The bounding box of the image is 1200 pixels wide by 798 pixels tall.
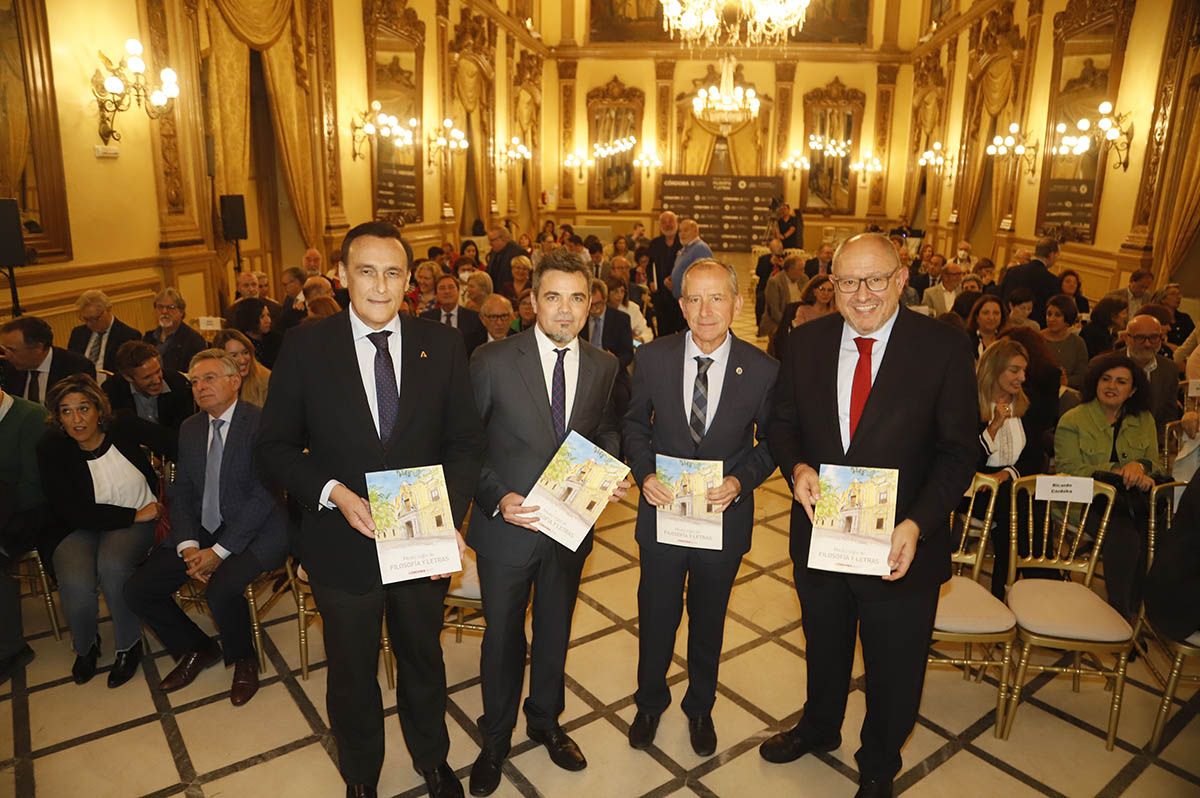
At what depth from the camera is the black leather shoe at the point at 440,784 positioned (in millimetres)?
2721

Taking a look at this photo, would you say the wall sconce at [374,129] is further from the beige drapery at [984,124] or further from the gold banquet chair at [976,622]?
the beige drapery at [984,124]

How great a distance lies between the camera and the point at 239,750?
306cm

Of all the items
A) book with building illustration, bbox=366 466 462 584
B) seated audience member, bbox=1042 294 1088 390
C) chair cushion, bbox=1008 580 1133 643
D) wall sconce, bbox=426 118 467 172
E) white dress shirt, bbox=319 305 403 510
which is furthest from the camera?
wall sconce, bbox=426 118 467 172

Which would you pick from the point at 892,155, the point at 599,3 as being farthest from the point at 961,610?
the point at 599,3

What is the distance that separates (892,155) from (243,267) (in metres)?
19.0

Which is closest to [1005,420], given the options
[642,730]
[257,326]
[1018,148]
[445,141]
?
[642,730]

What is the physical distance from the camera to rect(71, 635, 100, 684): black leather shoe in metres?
3.49

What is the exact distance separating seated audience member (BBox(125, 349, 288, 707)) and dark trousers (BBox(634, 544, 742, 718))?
1810 mm

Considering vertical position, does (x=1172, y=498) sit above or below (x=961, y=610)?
above

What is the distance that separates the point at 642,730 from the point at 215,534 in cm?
218

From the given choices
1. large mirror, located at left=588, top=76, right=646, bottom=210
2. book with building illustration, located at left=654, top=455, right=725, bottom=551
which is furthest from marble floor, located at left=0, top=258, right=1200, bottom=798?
large mirror, located at left=588, top=76, right=646, bottom=210

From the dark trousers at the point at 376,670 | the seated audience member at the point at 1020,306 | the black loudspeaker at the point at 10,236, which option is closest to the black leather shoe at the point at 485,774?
the dark trousers at the point at 376,670

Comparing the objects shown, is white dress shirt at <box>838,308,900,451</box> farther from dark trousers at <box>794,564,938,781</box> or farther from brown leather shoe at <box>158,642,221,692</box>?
brown leather shoe at <box>158,642,221,692</box>

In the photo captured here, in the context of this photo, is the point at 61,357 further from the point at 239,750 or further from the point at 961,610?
the point at 961,610
